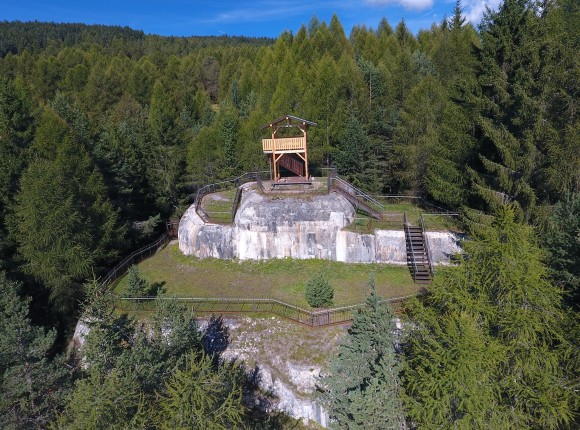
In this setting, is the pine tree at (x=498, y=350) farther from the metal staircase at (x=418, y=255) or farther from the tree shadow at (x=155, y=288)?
the tree shadow at (x=155, y=288)

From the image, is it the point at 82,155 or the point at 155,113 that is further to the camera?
the point at 155,113

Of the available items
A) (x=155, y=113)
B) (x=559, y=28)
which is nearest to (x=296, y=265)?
(x=559, y=28)

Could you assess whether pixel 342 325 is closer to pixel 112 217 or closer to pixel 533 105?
pixel 533 105

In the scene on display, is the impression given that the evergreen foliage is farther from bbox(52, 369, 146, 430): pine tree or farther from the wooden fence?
bbox(52, 369, 146, 430): pine tree

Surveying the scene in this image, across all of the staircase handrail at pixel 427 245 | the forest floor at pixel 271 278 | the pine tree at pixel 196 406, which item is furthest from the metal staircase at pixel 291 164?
the pine tree at pixel 196 406

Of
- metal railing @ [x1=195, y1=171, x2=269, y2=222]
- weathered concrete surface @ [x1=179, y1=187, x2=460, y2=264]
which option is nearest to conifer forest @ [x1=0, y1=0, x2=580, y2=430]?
metal railing @ [x1=195, y1=171, x2=269, y2=222]

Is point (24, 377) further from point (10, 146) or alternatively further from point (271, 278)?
point (10, 146)

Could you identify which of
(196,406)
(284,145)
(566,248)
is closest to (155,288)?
(284,145)
